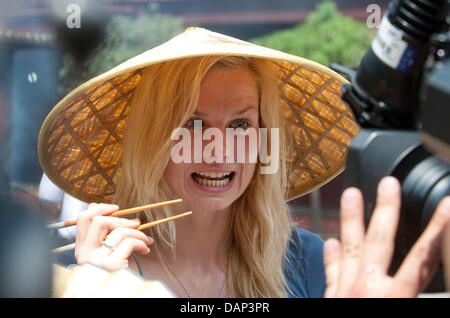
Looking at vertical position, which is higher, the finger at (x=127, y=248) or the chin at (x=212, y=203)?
the finger at (x=127, y=248)

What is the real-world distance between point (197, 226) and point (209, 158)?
0.20 metres

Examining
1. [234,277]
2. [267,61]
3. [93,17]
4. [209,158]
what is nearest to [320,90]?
[267,61]

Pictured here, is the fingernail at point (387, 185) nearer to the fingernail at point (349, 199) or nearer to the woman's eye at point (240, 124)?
the fingernail at point (349, 199)

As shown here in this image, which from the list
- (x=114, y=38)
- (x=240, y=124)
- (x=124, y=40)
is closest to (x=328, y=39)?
(x=124, y=40)

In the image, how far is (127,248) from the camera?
1200 millimetres

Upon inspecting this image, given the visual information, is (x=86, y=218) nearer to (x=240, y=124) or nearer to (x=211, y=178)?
(x=211, y=178)

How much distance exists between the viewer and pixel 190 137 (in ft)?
4.90

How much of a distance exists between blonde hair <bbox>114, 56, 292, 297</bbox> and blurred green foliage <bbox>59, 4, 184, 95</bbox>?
3.10 m

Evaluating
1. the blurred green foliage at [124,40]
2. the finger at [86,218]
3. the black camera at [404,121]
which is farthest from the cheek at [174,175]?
the blurred green foliage at [124,40]

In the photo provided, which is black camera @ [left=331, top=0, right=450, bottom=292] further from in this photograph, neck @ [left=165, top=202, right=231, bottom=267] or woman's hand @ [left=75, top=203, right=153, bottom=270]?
neck @ [left=165, top=202, right=231, bottom=267]

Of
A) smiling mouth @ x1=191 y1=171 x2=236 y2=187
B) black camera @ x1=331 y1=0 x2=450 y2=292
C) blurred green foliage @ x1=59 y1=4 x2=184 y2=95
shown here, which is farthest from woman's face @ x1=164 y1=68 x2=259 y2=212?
blurred green foliage @ x1=59 y1=4 x2=184 y2=95

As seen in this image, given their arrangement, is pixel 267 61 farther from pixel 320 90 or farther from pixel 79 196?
pixel 79 196

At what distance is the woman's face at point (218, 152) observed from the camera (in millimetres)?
1478

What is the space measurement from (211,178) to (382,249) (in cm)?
85
